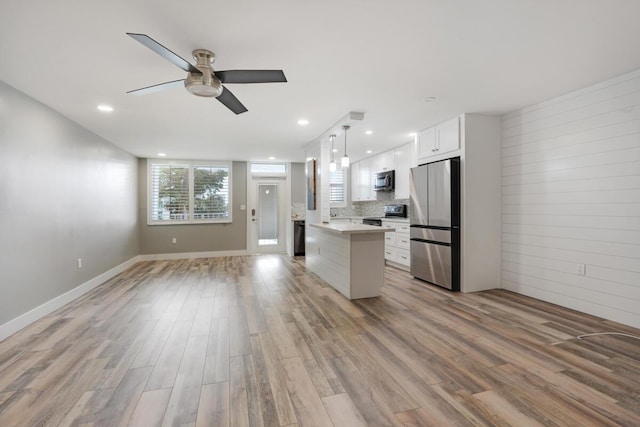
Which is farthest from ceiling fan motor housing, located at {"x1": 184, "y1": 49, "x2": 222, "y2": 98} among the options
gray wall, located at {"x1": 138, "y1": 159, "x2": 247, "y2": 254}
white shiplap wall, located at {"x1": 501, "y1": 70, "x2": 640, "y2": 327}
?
gray wall, located at {"x1": 138, "y1": 159, "x2": 247, "y2": 254}

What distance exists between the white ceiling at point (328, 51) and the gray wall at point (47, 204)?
37 centimetres

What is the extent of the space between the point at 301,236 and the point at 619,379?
19.9 feet

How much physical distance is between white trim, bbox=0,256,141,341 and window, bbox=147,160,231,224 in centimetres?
218

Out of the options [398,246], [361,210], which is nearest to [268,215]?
[361,210]

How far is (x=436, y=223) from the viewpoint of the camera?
14.4 feet

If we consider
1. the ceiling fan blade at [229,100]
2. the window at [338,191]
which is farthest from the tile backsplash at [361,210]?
the ceiling fan blade at [229,100]

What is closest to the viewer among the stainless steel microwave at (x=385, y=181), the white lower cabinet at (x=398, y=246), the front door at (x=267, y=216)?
the white lower cabinet at (x=398, y=246)

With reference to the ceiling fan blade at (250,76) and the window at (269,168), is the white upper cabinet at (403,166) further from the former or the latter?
the ceiling fan blade at (250,76)

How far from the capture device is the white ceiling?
1.90 metres

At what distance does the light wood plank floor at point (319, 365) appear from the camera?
1.72 meters

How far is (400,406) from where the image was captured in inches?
69.8

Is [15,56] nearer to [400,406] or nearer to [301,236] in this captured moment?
[400,406]

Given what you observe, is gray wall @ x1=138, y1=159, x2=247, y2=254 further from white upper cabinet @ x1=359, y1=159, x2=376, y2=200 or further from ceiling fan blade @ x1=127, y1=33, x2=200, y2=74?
ceiling fan blade @ x1=127, y1=33, x2=200, y2=74

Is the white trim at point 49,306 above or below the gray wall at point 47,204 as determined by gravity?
below
